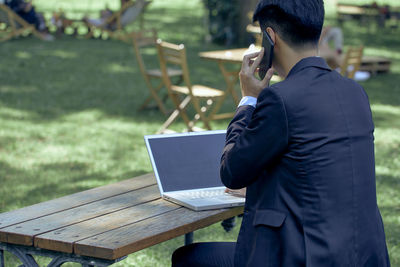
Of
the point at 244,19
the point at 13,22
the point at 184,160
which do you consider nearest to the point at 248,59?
the point at 184,160

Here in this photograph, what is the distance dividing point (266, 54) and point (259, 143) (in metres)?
0.37

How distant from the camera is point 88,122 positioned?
7746 mm

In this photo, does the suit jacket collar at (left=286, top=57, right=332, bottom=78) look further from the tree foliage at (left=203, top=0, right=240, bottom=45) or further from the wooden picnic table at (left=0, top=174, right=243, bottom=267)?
the tree foliage at (left=203, top=0, right=240, bottom=45)

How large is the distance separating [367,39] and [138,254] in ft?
46.5

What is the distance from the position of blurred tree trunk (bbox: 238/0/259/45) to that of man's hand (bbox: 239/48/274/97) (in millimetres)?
11864

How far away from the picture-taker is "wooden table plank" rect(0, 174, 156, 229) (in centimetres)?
243

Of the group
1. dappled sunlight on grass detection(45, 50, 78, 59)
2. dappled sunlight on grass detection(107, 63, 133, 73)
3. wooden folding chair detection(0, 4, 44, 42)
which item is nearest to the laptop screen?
dappled sunlight on grass detection(107, 63, 133, 73)

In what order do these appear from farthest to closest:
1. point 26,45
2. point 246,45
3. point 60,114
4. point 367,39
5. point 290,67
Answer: point 367,39 < point 246,45 < point 26,45 < point 60,114 < point 290,67

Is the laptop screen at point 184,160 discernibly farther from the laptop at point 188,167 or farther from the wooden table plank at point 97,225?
the wooden table plank at point 97,225

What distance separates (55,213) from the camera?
97.9 inches

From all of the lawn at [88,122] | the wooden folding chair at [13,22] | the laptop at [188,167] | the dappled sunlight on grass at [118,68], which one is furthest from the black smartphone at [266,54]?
the wooden folding chair at [13,22]

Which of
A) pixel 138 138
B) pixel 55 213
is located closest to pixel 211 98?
pixel 138 138

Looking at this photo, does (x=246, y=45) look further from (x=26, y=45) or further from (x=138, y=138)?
(x=138, y=138)

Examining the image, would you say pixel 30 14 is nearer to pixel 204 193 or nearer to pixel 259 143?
pixel 204 193
